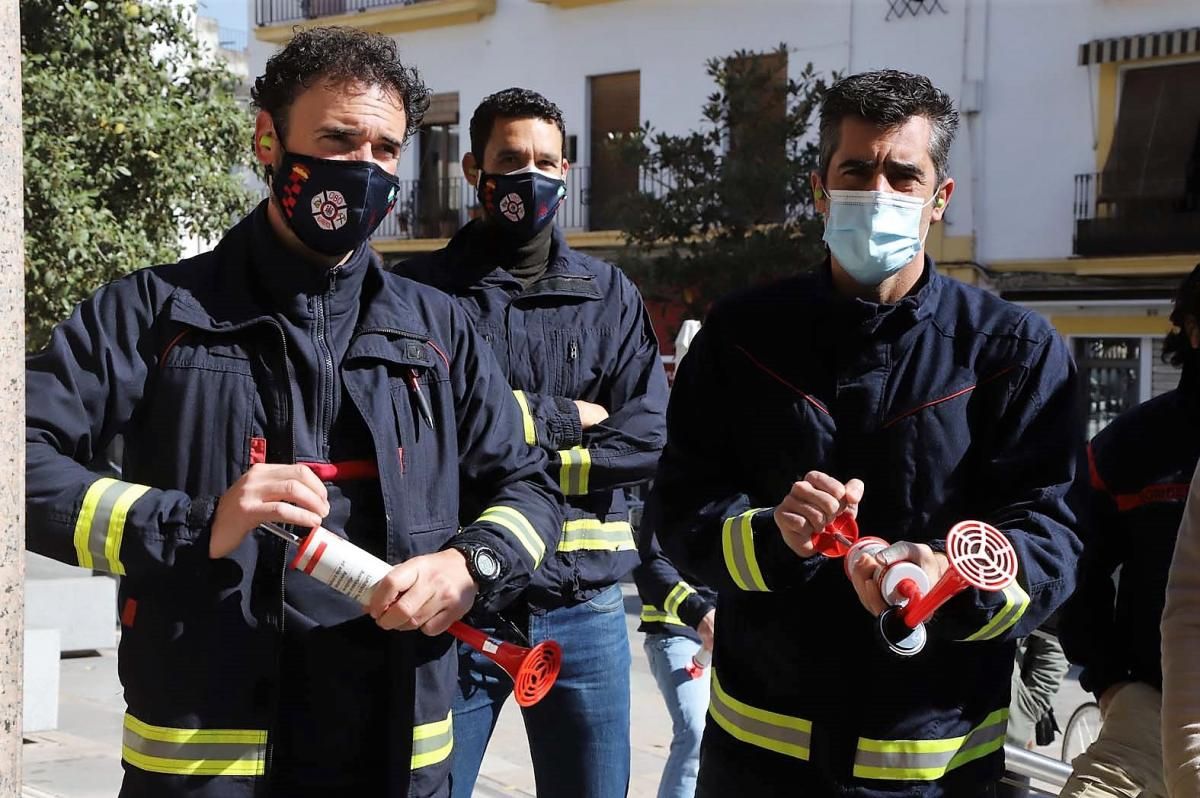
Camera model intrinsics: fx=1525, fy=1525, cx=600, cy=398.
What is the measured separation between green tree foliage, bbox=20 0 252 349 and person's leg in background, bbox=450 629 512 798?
6.06 meters

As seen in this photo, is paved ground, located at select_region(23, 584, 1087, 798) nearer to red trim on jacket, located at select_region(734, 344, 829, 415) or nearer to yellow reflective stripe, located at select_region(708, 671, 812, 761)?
yellow reflective stripe, located at select_region(708, 671, 812, 761)

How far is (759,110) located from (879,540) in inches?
642

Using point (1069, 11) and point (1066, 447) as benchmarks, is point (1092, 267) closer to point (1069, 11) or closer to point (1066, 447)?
point (1069, 11)

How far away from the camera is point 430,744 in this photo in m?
2.60

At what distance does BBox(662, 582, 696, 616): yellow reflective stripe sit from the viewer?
4949 mm

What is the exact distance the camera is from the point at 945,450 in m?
2.74

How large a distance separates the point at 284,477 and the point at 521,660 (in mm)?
614

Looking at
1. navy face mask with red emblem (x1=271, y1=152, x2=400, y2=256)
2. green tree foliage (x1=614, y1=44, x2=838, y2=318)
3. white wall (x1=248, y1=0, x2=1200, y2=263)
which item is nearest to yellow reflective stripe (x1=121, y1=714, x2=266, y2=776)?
navy face mask with red emblem (x1=271, y1=152, x2=400, y2=256)

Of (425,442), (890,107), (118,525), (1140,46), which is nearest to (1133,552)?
(890,107)

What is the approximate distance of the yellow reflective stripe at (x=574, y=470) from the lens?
11.9ft

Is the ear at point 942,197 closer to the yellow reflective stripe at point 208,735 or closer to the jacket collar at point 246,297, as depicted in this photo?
the jacket collar at point 246,297

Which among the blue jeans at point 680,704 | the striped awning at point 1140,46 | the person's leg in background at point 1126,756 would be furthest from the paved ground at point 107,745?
the striped awning at point 1140,46

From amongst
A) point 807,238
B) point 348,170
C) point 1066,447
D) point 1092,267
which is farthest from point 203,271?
point 1092,267

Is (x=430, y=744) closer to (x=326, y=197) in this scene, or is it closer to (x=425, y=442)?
(x=425, y=442)
